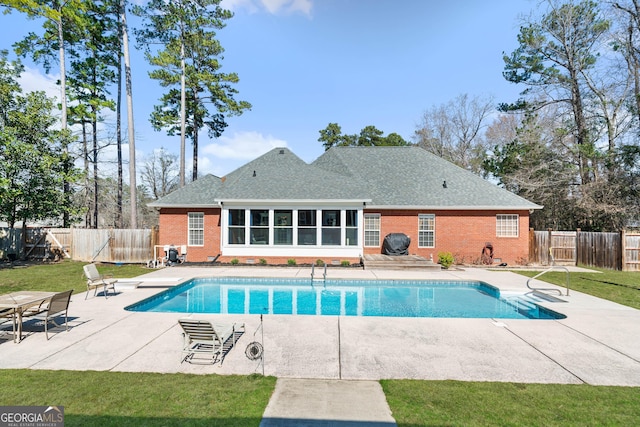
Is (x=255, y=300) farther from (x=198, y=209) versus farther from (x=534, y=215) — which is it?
(x=534, y=215)

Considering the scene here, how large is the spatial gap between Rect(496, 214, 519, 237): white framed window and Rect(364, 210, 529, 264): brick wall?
21 centimetres

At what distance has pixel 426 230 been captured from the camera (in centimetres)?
1795

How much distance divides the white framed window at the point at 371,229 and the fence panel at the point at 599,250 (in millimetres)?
12188

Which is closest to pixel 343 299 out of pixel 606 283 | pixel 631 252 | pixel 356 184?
pixel 356 184

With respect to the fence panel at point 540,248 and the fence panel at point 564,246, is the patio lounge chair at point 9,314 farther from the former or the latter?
the fence panel at point 564,246

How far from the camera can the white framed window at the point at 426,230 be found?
17.9 metres

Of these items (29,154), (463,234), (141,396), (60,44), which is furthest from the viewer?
(60,44)

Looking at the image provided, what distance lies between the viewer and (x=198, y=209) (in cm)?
1802

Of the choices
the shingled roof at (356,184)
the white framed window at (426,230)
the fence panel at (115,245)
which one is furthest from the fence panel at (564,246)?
the fence panel at (115,245)

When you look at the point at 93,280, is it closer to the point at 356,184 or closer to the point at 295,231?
the point at 295,231

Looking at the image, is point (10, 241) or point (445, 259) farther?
point (10, 241)

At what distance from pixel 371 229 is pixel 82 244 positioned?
18209mm

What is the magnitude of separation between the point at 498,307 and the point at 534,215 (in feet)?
66.6

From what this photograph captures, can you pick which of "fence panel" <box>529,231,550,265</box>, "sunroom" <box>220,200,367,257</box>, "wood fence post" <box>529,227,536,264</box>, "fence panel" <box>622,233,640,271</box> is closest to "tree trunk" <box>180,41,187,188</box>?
"sunroom" <box>220,200,367,257</box>
